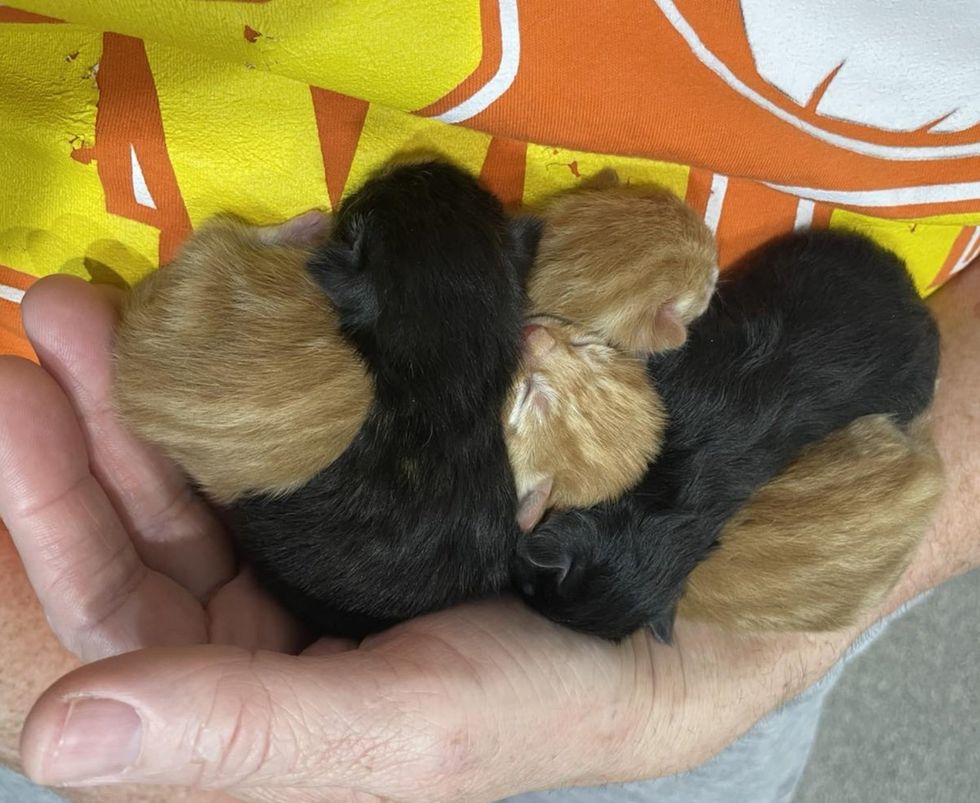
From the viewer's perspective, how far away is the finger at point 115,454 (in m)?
0.85

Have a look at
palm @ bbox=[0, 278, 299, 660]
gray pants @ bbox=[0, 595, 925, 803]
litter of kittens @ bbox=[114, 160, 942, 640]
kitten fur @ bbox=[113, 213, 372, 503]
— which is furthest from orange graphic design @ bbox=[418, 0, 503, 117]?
gray pants @ bbox=[0, 595, 925, 803]

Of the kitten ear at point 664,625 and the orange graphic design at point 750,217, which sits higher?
the orange graphic design at point 750,217

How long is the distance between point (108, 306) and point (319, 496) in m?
0.30

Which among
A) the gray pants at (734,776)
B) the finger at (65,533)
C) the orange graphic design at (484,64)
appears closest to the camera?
the orange graphic design at (484,64)

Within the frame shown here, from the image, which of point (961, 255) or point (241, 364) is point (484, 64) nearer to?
point (241, 364)

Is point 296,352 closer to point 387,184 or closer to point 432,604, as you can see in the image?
point 387,184

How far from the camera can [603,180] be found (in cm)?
92

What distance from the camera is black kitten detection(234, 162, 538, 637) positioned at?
2.93 ft

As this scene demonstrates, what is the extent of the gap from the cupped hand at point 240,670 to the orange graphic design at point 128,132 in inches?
5.0

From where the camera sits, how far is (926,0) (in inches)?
29.0

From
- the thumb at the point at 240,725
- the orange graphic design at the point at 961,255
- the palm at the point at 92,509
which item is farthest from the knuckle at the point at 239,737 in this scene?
the orange graphic design at the point at 961,255

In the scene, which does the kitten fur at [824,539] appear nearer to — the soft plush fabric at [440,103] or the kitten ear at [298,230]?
the soft plush fabric at [440,103]

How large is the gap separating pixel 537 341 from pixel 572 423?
0.11 m

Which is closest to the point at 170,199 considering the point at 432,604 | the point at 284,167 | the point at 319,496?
the point at 284,167
